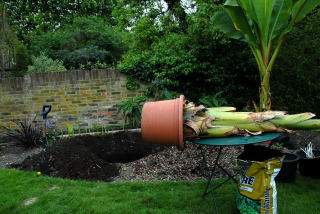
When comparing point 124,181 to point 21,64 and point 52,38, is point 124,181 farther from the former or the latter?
point 52,38

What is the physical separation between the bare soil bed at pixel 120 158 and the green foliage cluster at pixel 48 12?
16250 millimetres

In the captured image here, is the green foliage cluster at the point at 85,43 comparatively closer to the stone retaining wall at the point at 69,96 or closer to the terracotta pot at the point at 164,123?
the stone retaining wall at the point at 69,96

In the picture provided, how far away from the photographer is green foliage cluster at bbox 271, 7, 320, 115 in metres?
5.71

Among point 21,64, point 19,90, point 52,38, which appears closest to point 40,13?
point 52,38

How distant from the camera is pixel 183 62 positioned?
6844 millimetres

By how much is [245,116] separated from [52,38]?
14085 mm

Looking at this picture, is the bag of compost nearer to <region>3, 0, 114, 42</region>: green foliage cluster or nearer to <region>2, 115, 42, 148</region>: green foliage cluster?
<region>2, 115, 42, 148</region>: green foliage cluster

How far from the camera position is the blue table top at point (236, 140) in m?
2.20

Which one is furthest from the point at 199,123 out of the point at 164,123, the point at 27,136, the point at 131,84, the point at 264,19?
the point at 27,136

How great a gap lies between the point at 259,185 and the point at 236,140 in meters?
0.57

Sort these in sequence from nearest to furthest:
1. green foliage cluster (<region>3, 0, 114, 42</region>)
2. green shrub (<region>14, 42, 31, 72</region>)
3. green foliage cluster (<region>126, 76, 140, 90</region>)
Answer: green foliage cluster (<region>126, 76, 140, 90</region>)
green shrub (<region>14, 42, 31, 72</region>)
green foliage cluster (<region>3, 0, 114, 42</region>)

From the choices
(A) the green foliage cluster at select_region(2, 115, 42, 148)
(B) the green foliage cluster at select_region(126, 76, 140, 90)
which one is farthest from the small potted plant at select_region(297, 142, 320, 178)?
(A) the green foliage cluster at select_region(2, 115, 42, 148)

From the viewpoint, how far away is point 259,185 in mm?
2432

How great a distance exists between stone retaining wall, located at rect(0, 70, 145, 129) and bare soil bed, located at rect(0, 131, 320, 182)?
1.25 meters
